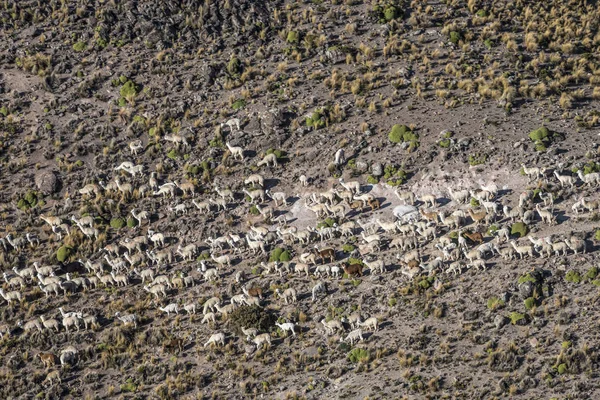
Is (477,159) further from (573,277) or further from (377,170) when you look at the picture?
(573,277)

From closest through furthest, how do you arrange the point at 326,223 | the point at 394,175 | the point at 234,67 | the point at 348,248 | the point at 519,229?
the point at 519,229
the point at 348,248
the point at 326,223
the point at 394,175
the point at 234,67

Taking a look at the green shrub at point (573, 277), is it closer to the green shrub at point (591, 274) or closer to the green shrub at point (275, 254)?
the green shrub at point (591, 274)

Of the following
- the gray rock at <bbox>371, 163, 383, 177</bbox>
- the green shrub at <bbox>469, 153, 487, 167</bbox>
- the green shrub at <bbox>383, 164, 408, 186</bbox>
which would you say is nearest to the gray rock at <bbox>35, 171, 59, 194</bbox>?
the gray rock at <bbox>371, 163, 383, 177</bbox>

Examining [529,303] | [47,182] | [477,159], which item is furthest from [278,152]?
[529,303]

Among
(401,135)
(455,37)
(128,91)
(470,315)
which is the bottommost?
(470,315)

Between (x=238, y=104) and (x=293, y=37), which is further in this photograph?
(x=293, y=37)

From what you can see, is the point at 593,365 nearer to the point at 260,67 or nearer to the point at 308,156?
the point at 308,156
